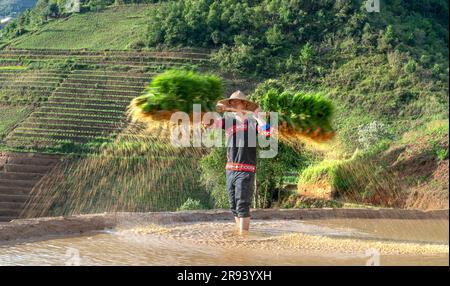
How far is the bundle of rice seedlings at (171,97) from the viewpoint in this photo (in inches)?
306

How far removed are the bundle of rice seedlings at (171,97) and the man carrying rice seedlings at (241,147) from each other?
61 cm

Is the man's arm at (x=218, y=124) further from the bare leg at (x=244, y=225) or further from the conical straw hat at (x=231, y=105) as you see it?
the bare leg at (x=244, y=225)

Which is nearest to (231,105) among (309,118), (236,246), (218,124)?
(218,124)

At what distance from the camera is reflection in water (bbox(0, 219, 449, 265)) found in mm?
5844

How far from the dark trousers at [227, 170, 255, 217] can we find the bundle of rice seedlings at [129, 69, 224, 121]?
104cm

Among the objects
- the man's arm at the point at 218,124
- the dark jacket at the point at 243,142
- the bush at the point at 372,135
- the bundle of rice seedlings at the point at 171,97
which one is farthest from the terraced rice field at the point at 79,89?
the dark jacket at the point at 243,142

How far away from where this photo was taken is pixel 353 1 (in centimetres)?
→ 5619

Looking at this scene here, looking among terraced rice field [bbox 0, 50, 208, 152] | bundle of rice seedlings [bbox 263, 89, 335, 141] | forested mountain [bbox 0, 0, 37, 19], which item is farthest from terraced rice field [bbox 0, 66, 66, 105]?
forested mountain [bbox 0, 0, 37, 19]

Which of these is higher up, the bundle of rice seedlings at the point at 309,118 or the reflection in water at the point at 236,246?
the bundle of rice seedlings at the point at 309,118

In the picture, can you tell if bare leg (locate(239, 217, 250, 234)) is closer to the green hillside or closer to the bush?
the bush

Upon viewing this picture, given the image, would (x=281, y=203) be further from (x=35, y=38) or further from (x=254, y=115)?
(x=35, y=38)

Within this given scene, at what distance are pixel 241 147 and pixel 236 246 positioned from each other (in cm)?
105

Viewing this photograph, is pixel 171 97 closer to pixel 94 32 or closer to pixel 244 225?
pixel 244 225
